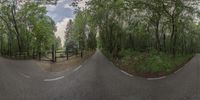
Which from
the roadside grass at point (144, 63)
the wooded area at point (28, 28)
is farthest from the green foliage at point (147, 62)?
the wooded area at point (28, 28)

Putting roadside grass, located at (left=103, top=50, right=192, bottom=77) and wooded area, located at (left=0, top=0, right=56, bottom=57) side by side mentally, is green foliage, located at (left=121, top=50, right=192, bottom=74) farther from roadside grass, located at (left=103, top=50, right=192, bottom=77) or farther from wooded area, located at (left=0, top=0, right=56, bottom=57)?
wooded area, located at (left=0, top=0, right=56, bottom=57)

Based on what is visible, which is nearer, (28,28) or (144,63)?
(28,28)

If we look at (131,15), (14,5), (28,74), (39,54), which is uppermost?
(131,15)

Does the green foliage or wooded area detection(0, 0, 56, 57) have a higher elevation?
wooded area detection(0, 0, 56, 57)

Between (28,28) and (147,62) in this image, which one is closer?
(28,28)

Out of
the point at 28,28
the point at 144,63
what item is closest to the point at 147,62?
the point at 144,63

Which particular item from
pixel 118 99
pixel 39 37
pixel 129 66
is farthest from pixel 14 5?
pixel 129 66

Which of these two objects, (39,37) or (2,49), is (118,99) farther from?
(2,49)

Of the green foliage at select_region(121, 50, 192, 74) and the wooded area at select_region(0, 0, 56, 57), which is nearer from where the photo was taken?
the wooded area at select_region(0, 0, 56, 57)

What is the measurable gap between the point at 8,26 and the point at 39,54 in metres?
0.39

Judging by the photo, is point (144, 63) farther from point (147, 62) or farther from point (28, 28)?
point (28, 28)

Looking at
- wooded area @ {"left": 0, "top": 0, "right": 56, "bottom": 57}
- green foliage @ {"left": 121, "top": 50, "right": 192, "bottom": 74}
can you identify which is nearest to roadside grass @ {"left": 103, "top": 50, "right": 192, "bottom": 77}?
green foliage @ {"left": 121, "top": 50, "right": 192, "bottom": 74}

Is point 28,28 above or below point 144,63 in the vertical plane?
above

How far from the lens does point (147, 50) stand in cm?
557
